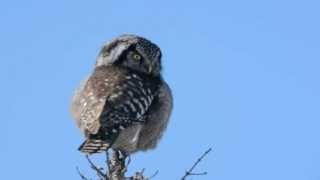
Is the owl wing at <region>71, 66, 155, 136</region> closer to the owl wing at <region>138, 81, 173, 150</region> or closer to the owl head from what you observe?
the owl wing at <region>138, 81, 173, 150</region>

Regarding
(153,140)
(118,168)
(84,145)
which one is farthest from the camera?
(153,140)

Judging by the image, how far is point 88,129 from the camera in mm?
9898

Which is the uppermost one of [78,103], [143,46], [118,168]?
[143,46]

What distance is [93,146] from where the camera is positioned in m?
9.33

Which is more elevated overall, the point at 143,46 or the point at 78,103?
the point at 143,46

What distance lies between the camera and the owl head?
11594mm

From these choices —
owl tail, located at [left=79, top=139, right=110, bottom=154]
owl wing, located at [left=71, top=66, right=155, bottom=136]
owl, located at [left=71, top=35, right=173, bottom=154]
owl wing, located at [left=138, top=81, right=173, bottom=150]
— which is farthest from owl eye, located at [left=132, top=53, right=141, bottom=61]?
owl tail, located at [left=79, top=139, right=110, bottom=154]

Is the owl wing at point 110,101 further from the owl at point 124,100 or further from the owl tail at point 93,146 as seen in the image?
the owl tail at point 93,146

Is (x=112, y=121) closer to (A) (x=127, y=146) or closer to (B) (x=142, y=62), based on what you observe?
(A) (x=127, y=146)

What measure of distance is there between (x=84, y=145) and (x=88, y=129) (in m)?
0.53

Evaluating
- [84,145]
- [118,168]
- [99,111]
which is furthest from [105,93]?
[118,168]

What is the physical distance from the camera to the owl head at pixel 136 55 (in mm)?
11594

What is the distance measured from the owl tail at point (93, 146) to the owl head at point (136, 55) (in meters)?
2.16

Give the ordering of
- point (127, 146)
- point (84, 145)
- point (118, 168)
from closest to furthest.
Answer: point (118, 168)
point (84, 145)
point (127, 146)
